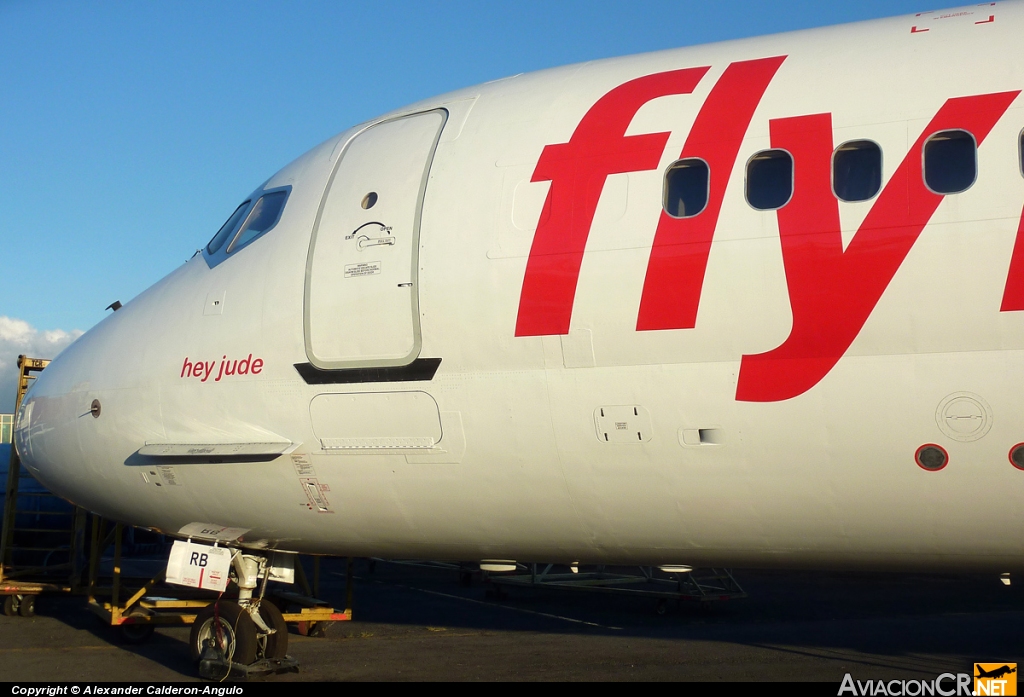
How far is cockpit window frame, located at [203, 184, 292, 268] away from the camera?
7809 mm

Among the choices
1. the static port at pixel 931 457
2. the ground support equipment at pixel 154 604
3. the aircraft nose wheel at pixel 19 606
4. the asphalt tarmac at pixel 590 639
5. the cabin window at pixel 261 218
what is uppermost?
the cabin window at pixel 261 218

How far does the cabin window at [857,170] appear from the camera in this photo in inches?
220

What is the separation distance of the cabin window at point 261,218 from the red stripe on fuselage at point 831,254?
14.6ft

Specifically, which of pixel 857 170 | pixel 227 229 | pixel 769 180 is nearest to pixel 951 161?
pixel 857 170

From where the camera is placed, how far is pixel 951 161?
548 centimetres

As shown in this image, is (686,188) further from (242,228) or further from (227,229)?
(227,229)

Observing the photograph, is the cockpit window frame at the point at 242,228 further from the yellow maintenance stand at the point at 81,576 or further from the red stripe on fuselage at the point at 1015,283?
the red stripe on fuselage at the point at 1015,283

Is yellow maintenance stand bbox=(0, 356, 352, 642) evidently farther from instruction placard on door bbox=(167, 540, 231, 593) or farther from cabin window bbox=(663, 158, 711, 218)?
cabin window bbox=(663, 158, 711, 218)

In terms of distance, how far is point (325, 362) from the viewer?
6879 millimetres

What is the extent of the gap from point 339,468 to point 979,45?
5490 mm

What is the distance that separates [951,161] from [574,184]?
2458 millimetres

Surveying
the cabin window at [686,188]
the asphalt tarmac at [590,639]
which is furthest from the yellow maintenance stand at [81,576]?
the cabin window at [686,188]

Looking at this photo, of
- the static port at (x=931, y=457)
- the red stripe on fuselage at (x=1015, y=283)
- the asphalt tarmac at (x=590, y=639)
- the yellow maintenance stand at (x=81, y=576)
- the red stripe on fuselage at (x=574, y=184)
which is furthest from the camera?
the yellow maintenance stand at (x=81, y=576)

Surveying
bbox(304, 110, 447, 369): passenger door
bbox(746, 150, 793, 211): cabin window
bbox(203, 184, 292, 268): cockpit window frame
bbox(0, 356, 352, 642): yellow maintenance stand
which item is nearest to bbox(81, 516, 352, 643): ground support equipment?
bbox(0, 356, 352, 642): yellow maintenance stand
